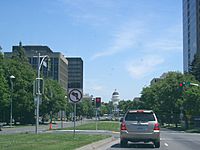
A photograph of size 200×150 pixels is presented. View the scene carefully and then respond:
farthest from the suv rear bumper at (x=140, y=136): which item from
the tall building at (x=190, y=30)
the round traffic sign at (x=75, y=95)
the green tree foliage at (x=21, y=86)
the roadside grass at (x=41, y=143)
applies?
the tall building at (x=190, y=30)

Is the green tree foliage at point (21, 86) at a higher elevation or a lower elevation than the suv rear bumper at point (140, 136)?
higher

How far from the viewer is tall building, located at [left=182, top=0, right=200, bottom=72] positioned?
139m

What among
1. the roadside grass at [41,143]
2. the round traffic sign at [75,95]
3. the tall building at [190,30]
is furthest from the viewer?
the tall building at [190,30]

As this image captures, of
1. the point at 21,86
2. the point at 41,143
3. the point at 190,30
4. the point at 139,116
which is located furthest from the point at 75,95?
the point at 190,30

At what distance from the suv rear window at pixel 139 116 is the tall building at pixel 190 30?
11396 centimetres

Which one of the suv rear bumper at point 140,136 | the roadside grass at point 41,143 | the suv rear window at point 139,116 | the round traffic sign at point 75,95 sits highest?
the round traffic sign at point 75,95

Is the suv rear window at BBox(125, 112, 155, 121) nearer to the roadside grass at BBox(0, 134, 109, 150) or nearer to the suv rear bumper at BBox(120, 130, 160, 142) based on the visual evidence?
the suv rear bumper at BBox(120, 130, 160, 142)

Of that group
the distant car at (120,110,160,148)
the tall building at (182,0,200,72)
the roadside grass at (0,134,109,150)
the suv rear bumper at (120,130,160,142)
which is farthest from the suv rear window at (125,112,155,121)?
the tall building at (182,0,200,72)

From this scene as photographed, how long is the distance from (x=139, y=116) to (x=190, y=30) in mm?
131892

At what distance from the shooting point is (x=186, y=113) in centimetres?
6838

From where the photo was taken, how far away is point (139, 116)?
2398cm

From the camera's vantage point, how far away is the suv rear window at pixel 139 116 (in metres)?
23.9

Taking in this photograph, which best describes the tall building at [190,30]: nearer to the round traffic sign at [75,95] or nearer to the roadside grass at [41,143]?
the roadside grass at [41,143]

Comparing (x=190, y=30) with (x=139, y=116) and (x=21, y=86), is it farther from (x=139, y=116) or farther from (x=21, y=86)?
(x=139, y=116)
